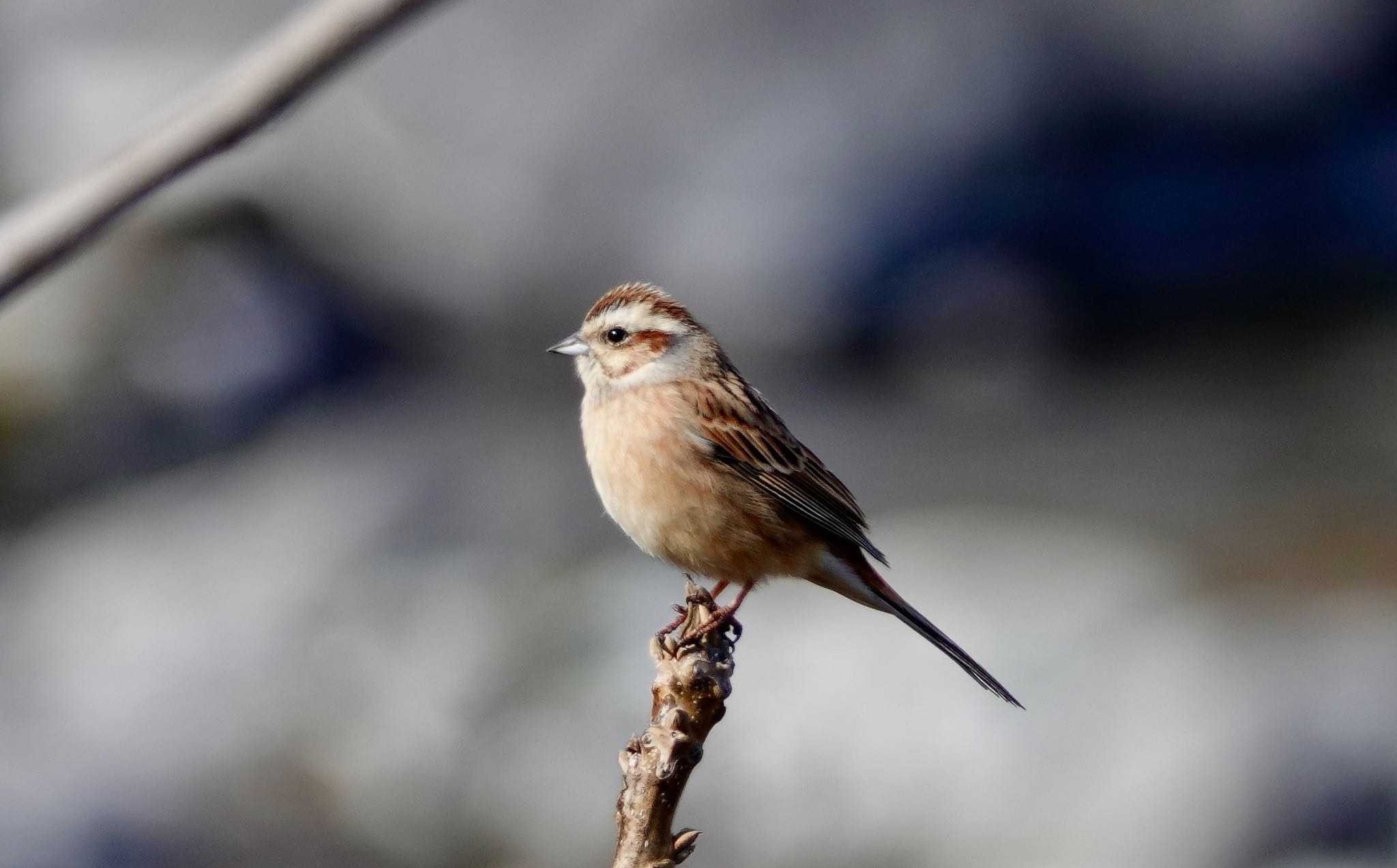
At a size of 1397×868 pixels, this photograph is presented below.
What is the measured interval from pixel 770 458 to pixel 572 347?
0.72m

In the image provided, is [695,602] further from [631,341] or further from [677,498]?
[631,341]

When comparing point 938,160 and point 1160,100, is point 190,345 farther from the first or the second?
point 1160,100

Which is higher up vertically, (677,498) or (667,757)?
(677,498)

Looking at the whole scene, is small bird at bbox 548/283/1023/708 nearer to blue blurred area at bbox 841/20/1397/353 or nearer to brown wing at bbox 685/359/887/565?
brown wing at bbox 685/359/887/565

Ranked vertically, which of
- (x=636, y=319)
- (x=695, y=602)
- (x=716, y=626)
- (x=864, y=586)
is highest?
(x=636, y=319)

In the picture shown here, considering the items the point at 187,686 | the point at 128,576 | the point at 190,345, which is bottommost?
the point at 187,686

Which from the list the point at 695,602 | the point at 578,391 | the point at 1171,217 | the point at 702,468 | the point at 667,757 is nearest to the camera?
the point at 667,757

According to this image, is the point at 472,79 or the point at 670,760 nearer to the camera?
the point at 670,760

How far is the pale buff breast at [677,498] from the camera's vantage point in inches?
163

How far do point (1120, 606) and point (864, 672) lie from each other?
1.52m

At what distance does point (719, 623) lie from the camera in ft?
10.3

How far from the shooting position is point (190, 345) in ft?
29.7

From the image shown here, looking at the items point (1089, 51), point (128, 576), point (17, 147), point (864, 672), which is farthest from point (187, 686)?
point (1089, 51)

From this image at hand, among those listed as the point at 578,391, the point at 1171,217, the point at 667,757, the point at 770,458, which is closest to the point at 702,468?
the point at 770,458
